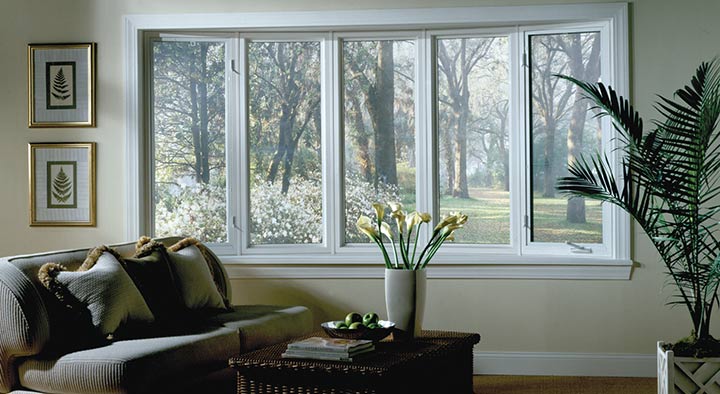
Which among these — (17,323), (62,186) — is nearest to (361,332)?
(17,323)

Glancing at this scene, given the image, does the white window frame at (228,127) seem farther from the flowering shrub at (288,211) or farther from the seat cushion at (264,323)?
the seat cushion at (264,323)

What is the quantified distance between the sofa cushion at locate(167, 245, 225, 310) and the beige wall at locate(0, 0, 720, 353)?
0.76 metres

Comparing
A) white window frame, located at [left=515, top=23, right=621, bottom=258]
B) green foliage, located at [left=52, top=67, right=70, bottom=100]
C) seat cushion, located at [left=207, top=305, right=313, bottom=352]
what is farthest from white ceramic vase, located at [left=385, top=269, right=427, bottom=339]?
green foliage, located at [left=52, top=67, right=70, bottom=100]

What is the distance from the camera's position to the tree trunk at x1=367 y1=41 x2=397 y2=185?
5383mm

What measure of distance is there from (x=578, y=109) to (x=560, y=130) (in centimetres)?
16

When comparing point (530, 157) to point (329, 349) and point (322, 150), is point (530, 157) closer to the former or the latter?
point (322, 150)

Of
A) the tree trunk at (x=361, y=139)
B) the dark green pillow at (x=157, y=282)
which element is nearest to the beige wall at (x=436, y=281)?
the tree trunk at (x=361, y=139)

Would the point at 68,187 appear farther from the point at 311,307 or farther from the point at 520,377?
the point at 520,377

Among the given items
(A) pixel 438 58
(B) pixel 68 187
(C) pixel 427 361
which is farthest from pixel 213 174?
(C) pixel 427 361

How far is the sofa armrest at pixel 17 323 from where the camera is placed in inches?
140

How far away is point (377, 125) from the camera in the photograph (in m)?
5.39

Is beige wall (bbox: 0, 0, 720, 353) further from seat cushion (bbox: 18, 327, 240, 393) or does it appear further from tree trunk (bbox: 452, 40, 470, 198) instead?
seat cushion (bbox: 18, 327, 240, 393)

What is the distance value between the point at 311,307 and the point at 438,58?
5.71ft

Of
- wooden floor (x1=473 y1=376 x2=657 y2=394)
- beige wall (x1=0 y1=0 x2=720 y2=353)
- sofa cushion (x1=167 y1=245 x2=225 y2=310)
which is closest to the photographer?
sofa cushion (x1=167 y1=245 x2=225 y2=310)
